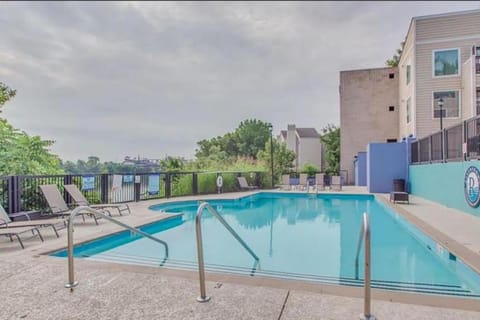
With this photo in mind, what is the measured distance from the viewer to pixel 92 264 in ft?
12.7

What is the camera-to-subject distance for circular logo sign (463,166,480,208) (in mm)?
6965

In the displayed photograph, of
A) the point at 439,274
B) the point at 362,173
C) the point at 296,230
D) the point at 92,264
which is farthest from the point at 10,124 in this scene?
the point at 362,173

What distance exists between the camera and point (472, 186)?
7262 millimetres

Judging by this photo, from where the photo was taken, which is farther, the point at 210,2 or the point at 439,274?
the point at 210,2

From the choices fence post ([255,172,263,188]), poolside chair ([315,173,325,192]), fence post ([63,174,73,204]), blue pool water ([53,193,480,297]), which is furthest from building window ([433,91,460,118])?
fence post ([63,174,73,204])

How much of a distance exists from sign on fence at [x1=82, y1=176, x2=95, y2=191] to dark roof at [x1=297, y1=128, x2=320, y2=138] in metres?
27.7

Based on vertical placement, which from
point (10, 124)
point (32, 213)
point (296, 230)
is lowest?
point (296, 230)

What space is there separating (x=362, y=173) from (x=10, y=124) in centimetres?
1611

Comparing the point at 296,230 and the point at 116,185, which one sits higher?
the point at 116,185

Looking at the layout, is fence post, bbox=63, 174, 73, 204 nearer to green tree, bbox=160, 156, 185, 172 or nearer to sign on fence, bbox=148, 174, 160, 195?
sign on fence, bbox=148, 174, 160, 195

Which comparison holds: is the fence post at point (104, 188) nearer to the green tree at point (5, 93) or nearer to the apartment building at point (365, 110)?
the green tree at point (5, 93)

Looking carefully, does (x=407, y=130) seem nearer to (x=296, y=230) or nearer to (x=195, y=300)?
(x=296, y=230)

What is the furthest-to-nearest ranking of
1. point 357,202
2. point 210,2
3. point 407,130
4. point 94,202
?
point 407,130 → point 357,202 → point 94,202 → point 210,2

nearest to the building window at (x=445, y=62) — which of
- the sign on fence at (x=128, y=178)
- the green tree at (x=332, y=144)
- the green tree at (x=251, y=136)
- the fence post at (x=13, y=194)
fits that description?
the green tree at (x=332, y=144)
